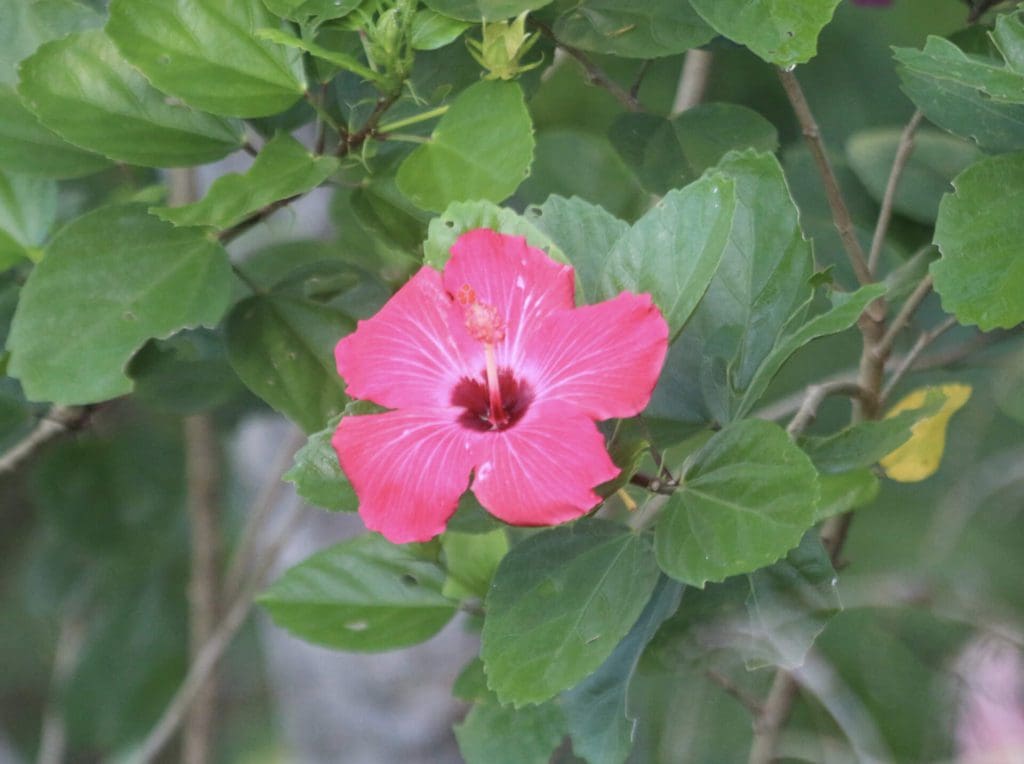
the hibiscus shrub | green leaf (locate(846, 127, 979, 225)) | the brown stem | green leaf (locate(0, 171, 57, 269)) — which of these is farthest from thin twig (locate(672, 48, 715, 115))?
the brown stem

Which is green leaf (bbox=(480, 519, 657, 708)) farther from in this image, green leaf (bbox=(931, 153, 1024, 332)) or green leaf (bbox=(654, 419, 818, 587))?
green leaf (bbox=(931, 153, 1024, 332))

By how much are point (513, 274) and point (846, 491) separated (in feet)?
0.84

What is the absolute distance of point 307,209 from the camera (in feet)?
4.41

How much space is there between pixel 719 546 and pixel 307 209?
0.95 metres

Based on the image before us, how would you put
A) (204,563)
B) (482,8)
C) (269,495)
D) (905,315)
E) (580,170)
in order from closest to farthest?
(482,8) < (905,315) < (580,170) < (269,495) < (204,563)

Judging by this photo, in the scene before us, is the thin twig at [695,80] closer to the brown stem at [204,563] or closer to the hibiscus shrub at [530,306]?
the hibiscus shrub at [530,306]

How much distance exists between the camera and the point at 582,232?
580 mm

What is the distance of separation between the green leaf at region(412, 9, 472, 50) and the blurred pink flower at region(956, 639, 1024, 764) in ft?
2.35

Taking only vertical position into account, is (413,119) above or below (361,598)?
above

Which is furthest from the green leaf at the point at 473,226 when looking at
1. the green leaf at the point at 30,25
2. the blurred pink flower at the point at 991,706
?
the blurred pink flower at the point at 991,706

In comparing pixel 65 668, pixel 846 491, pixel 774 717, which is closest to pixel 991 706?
pixel 774 717

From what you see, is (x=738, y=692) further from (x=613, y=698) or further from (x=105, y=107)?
(x=105, y=107)

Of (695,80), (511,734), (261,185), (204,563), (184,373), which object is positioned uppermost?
(261,185)

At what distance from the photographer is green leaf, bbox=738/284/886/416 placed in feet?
1.61
